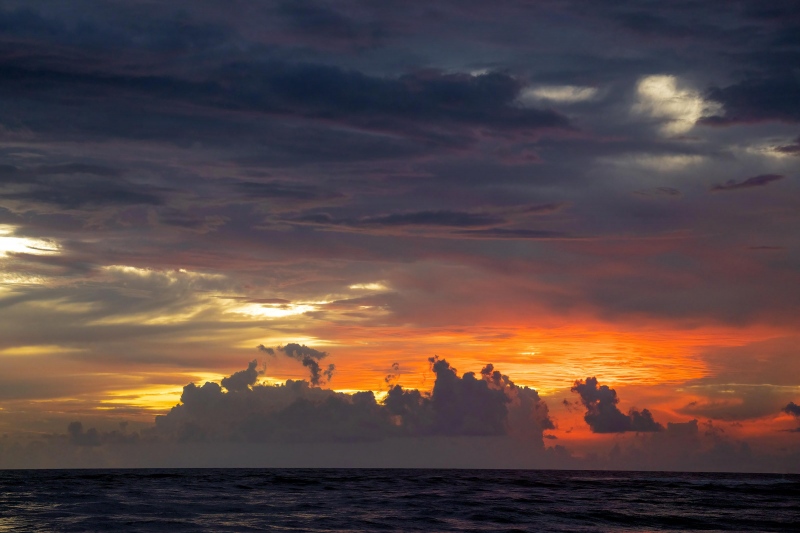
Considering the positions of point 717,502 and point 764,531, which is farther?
point 717,502

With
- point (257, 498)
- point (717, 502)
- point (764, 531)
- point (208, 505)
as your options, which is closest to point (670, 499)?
point (717, 502)

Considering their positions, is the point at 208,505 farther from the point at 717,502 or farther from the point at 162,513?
the point at 717,502

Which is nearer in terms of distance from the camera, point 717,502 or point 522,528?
point 522,528

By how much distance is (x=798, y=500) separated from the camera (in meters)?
83.2

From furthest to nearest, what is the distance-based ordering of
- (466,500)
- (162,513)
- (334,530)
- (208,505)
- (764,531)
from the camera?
(466,500), (208,505), (162,513), (764,531), (334,530)

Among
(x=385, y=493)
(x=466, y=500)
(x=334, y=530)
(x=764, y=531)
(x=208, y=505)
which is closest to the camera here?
(x=334, y=530)

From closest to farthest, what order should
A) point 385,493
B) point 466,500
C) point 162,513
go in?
point 162,513 < point 466,500 < point 385,493

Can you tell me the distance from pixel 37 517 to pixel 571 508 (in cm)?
4621

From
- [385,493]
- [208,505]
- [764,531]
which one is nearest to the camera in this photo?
[764,531]

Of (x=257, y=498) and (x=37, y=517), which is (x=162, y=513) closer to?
(x=37, y=517)

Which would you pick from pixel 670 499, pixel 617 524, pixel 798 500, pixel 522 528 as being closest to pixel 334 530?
pixel 522 528

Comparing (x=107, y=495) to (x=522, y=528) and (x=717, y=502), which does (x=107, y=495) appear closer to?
(x=522, y=528)

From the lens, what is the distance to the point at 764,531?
5119 centimetres

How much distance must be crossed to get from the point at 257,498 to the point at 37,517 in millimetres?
25796
